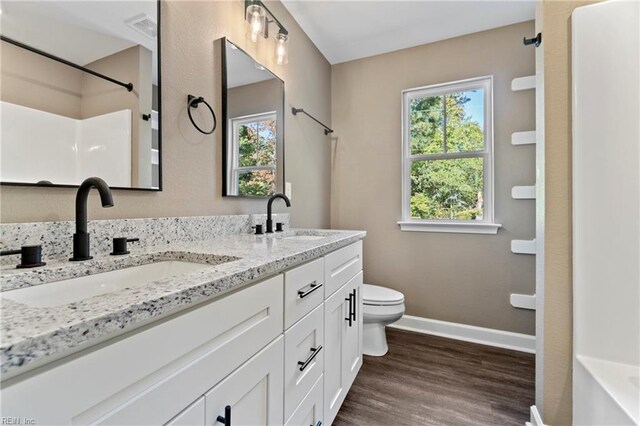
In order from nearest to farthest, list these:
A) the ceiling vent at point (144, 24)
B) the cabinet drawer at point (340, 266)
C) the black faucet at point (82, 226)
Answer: the black faucet at point (82, 226), the ceiling vent at point (144, 24), the cabinet drawer at point (340, 266)

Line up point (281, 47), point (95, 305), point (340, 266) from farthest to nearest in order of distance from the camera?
point (281, 47)
point (340, 266)
point (95, 305)

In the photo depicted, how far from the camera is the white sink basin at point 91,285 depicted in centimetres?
63

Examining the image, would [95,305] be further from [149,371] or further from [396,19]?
[396,19]

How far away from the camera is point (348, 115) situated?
2756mm

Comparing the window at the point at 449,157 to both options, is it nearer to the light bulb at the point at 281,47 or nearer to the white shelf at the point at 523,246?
the white shelf at the point at 523,246

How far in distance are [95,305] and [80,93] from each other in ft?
2.63

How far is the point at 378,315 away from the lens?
1.94m

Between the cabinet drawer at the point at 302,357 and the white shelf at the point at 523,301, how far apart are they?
177 centimetres

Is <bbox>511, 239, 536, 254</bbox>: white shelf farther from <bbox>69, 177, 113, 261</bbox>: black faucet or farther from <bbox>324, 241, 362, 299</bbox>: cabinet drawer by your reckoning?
<bbox>69, 177, 113, 261</bbox>: black faucet

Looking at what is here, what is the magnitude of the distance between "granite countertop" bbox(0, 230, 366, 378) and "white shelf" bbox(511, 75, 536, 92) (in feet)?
7.50

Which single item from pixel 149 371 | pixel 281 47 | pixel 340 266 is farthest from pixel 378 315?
pixel 281 47

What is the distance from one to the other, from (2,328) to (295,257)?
642mm

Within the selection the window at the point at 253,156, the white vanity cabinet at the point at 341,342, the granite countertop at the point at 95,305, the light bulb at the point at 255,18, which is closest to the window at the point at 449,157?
the white vanity cabinet at the point at 341,342

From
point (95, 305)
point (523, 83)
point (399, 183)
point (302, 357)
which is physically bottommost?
point (302, 357)
